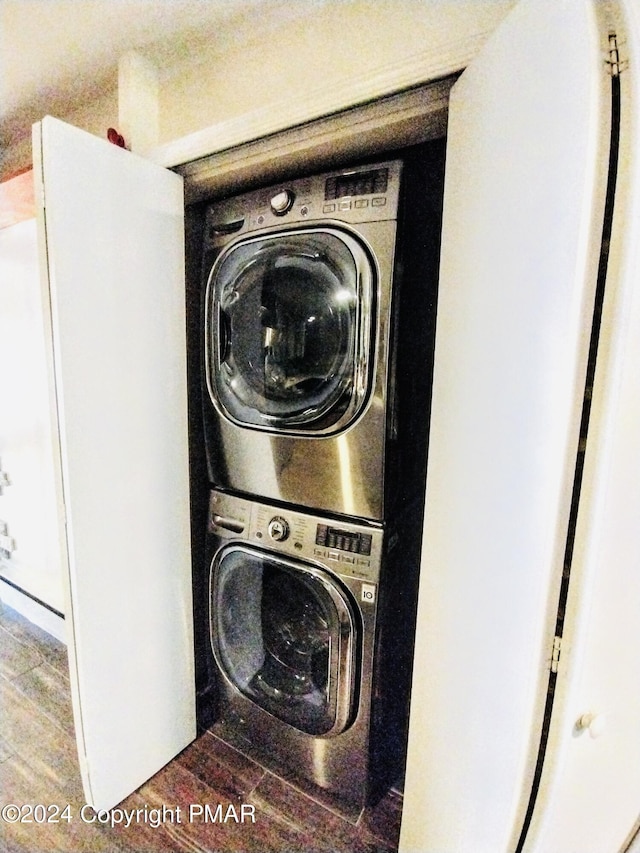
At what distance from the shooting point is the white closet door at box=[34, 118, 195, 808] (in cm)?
93

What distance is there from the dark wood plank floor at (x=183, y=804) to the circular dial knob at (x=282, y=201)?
5.94 feet

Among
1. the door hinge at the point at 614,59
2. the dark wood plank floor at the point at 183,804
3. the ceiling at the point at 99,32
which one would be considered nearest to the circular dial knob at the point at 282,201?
the ceiling at the point at 99,32

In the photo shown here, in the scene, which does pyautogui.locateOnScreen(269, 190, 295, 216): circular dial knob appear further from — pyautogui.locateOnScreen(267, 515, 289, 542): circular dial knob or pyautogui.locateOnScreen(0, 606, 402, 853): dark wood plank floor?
pyautogui.locateOnScreen(0, 606, 402, 853): dark wood plank floor

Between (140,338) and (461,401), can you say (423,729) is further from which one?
(140,338)

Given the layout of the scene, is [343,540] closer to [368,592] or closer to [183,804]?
[368,592]

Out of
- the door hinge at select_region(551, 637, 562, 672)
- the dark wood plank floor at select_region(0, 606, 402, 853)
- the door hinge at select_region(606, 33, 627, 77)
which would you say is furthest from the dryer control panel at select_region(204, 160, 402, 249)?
the dark wood plank floor at select_region(0, 606, 402, 853)

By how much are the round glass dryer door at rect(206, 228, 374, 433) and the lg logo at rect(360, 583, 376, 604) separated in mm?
442

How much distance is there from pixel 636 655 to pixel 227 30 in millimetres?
1836

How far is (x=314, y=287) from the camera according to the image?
3.40ft

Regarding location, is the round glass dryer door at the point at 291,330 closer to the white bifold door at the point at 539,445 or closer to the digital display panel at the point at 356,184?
the digital display panel at the point at 356,184

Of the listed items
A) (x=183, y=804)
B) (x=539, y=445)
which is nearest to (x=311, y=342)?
(x=539, y=445)

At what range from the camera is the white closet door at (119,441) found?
0.93m

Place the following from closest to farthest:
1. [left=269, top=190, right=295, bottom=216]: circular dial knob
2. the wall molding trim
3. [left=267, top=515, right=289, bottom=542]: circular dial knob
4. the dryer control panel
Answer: the wall molding trim → the dryer control panel → [left=269, top=190, right=295, bottom=216]: circular dial knob → [left=267, top=515, right=289, bottom=542]: circular dial knob

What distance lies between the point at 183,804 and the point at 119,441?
1182mm
